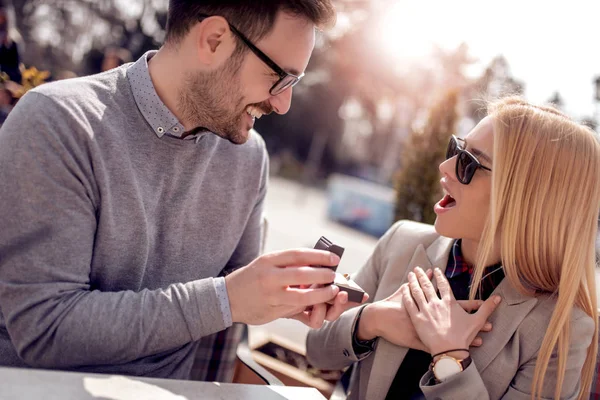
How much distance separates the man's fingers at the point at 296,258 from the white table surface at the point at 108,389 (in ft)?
1.16

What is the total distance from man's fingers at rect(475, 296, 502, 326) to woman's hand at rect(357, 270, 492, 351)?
0.12 feet

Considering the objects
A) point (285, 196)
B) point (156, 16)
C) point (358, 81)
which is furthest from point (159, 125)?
point (358, 81)

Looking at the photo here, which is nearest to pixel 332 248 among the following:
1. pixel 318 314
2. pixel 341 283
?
pixel 341 283

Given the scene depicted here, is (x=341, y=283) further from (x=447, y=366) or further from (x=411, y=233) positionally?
(x=411, y=233)

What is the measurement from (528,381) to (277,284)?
3.42 feet

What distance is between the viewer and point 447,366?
1737 millimetres

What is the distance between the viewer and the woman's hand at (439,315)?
1.77m

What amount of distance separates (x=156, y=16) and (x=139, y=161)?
73.2ft

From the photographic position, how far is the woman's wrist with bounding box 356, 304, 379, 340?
1.96m

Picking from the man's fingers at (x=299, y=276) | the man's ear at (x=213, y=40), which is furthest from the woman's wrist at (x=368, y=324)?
the man's ear at (x=213, y=40)

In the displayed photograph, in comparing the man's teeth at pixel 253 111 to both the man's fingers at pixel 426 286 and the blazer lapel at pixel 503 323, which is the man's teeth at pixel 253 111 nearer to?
the man's fingers at pixel 426 286

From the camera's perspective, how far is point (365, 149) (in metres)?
45.9

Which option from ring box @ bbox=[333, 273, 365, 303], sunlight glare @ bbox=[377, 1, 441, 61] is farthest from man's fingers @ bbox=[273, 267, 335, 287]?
sunlight glare @ bbox=[377, 1, 441, 61]

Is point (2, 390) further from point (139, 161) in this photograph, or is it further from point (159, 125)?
point (159, 125)
